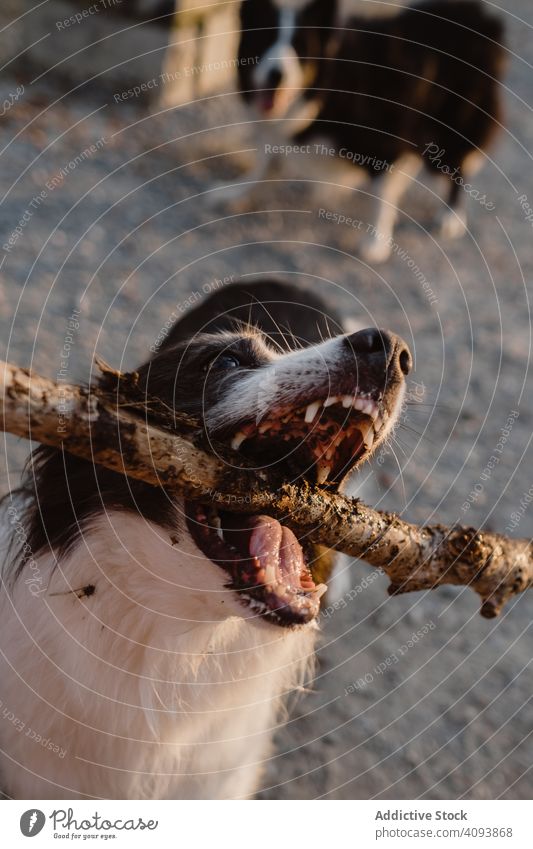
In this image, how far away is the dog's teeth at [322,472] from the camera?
192 cm

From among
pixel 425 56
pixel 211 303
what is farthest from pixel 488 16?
pixel 211 303

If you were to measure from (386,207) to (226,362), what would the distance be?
14.5ft

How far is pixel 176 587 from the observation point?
199 cm

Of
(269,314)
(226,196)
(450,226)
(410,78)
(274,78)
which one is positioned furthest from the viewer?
(450,226)

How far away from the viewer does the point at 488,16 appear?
5.94 m

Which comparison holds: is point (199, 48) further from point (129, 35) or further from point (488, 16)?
point (488, 16)

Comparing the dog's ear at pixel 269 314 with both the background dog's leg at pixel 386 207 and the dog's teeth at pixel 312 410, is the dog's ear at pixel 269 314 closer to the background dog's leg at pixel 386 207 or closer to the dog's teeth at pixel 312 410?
the dog's teeth at pixel 312 410

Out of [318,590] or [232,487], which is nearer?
[232,487]

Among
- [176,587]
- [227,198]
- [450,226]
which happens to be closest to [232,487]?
[176,587]

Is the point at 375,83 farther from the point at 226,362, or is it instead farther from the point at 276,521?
the point at 276,521

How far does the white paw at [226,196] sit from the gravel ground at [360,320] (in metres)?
0.09

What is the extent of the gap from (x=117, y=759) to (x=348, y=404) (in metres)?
1.15

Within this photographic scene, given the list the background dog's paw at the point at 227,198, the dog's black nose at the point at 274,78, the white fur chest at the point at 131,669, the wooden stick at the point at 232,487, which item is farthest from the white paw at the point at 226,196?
the wooden stick at the point at 232,487
